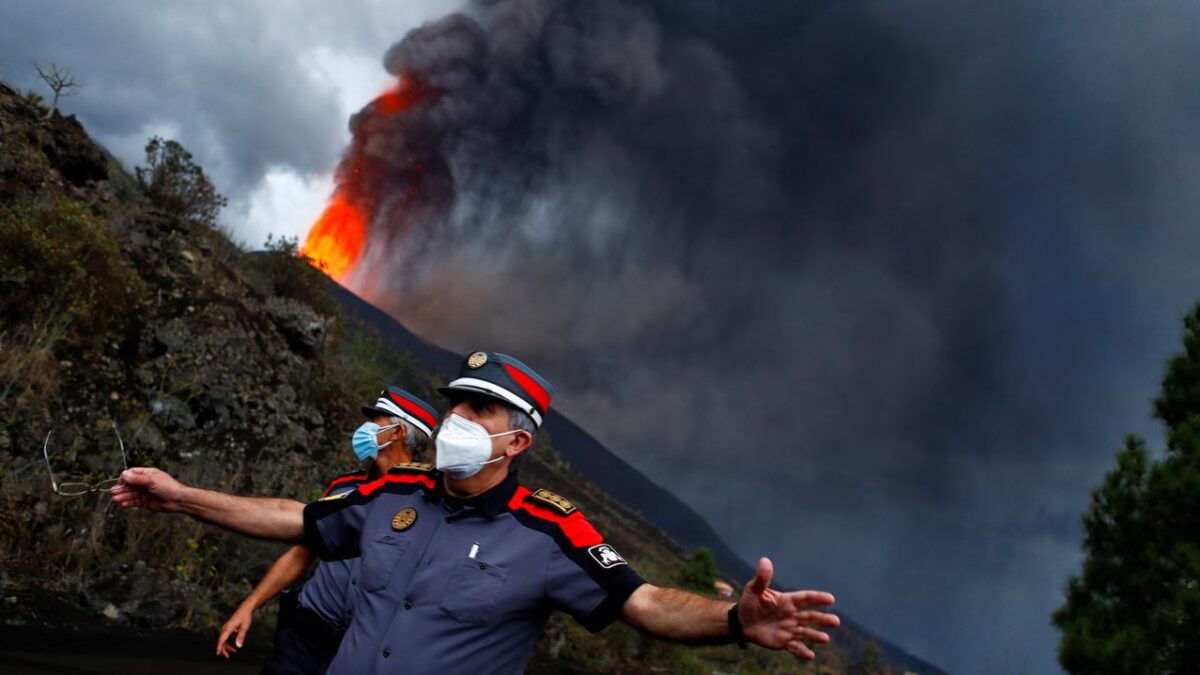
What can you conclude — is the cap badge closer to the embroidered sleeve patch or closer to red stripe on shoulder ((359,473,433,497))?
red stripe on shoulder ((359,473,433,497))

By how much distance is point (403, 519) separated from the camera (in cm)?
303

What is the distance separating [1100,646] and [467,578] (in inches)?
555

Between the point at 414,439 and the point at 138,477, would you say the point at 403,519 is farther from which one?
the point at 414,439

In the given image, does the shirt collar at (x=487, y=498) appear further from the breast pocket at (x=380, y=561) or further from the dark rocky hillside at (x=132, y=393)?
the dark rocky hillside at (x=132, y=393)

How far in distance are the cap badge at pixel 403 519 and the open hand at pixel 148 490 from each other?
0.81 m

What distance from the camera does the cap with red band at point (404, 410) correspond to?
6137mm

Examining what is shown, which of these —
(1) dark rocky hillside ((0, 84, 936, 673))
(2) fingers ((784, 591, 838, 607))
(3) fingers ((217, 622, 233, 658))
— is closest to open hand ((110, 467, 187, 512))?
(3) fingers ((217, 622, 233, 658))

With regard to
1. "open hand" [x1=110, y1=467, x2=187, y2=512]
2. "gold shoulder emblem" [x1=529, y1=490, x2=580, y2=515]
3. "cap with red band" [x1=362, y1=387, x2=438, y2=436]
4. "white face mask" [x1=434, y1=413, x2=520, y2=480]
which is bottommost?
"open hand" [x1=110, y1=467, x2=187, y2=512]

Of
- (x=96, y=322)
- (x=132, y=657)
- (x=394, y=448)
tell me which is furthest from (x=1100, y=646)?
(x=96, y=322)

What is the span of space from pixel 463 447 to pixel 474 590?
564 millimetres

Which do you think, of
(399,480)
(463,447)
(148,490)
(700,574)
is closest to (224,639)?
(148,490)

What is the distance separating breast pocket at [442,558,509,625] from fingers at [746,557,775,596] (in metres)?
0.88

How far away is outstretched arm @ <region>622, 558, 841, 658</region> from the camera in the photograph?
226 cm

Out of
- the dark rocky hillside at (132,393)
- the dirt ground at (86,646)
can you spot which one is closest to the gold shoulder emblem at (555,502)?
the dirt ground at (86,646)
